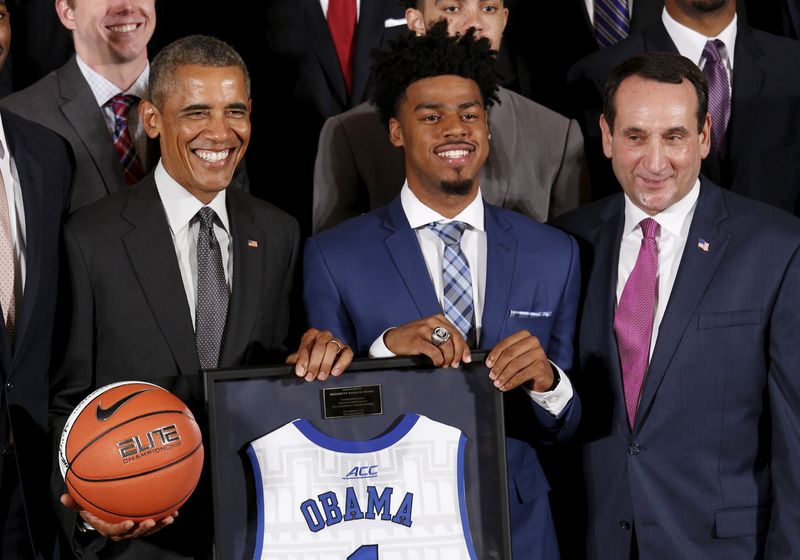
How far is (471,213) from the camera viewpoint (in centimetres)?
368

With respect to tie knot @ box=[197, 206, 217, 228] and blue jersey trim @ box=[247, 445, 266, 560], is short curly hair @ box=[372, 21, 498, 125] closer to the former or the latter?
tie knot @ box=[197, 206, 217, 228]

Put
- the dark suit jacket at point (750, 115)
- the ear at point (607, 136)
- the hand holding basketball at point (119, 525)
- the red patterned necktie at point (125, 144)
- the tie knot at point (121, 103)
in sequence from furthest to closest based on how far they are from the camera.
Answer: the dark suit jacket at point (750, 115) < the tie knot at point (121, 103) < the red patterned necktie at point (125, 144) < the ear at point (607, 136) < the hand holding basketball at point (119, 525)

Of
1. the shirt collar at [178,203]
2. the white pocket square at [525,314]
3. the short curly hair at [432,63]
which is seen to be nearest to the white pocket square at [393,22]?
the short curly hair at [432,63]

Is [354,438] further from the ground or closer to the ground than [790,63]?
closer to the ground

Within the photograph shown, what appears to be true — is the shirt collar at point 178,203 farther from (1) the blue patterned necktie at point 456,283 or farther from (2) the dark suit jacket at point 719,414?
(2) the dark suit jacket at point 719,414

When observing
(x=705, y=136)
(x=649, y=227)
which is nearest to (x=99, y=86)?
(x=649, y=227)

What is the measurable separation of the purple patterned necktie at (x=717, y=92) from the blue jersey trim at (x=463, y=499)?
78.1 inches

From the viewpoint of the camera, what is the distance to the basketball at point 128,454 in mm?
2986

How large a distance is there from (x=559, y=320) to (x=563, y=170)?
0.96 meters

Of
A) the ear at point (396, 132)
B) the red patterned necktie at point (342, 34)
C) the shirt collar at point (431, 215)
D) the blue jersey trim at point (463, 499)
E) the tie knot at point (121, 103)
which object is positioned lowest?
the blue jersey trim at point (463, 499)

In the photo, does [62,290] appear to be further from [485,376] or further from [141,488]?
[485,376]

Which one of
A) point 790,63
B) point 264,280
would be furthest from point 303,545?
point 790,63

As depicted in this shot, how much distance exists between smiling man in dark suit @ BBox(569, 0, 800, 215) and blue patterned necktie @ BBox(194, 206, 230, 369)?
5.57ft

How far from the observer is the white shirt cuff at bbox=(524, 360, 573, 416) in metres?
3.35
